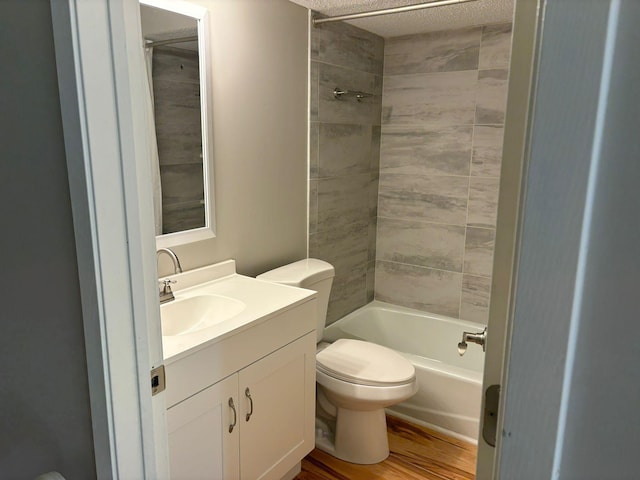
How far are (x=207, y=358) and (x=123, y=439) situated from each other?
58cm

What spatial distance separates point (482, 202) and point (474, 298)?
60 cm

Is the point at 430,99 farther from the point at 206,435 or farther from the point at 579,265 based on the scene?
the point at 579,265

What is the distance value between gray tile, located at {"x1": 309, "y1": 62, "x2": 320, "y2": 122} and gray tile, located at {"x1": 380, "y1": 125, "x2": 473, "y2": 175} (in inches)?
29.5

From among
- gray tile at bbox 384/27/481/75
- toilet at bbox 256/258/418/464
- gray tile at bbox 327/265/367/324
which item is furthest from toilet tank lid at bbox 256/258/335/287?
gray tile at bbox 384/27/481/75

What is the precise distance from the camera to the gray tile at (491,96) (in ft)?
9.08

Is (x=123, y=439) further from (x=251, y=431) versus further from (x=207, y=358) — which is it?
(x=251, y=431)

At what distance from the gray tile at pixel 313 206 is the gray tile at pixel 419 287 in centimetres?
84

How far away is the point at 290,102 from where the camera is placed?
8.07 feet

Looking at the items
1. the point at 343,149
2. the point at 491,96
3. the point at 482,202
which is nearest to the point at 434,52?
the point at 491,96

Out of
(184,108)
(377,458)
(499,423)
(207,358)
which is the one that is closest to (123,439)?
(207,358)

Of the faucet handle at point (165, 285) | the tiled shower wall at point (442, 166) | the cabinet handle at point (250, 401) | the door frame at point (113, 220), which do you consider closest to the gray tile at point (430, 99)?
the tiled shower wall at point (442, 166)

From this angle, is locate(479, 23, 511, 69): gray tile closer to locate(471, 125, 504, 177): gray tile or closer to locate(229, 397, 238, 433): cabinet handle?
locate(471, 125, 504, 177): gray tile

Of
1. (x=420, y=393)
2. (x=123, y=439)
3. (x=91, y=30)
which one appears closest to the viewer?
(x=91, y=30)

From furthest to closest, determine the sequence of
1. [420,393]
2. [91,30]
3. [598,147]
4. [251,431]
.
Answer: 1. [420,393]
2. [251,431]
3. [91,30]
4. [598,147]
